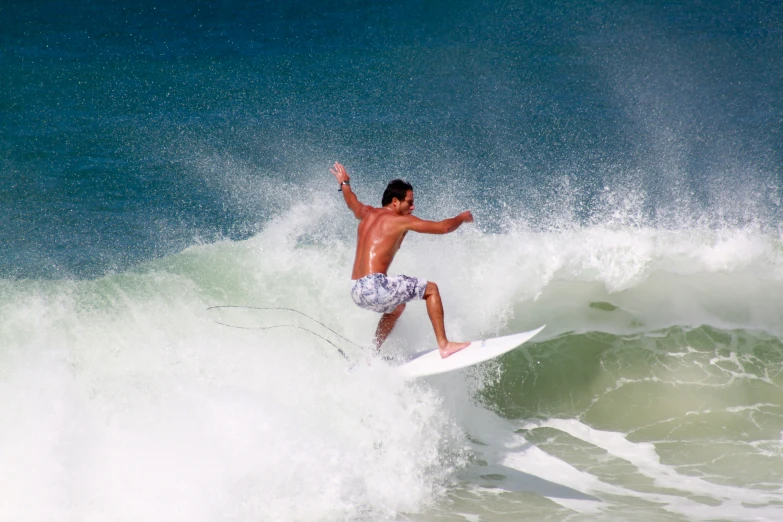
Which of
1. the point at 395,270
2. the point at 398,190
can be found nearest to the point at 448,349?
the point at 398,190

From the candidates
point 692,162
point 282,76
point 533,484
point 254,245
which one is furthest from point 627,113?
point 533,484

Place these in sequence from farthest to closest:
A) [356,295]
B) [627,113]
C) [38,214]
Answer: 1. [627,113]
2. [38,214]
3. [356,295]

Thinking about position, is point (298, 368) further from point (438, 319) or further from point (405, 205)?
point (405, 205)

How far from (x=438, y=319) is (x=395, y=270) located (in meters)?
2.40

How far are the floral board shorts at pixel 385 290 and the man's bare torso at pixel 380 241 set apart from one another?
0.08 m

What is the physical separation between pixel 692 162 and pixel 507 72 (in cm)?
548

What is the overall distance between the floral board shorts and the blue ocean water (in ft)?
1.90

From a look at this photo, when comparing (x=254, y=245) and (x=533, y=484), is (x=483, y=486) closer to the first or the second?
(x=533, y=484)

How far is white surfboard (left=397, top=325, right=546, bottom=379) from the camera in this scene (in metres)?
5.91

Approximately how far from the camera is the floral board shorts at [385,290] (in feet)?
19.4

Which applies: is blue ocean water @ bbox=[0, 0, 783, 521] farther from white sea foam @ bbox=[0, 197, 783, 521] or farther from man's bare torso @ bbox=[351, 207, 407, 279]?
man's bare torso @ bbox=[351, 207, 407, 279]

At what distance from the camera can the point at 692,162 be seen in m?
13.2

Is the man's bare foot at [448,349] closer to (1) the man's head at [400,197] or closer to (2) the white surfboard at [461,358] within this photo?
(2) the white surfboard at [461,358]

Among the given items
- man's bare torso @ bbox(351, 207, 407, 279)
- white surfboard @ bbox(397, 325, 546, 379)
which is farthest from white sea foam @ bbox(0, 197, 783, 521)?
man's bare torso @ bbox(351, 207, 407, 279)
